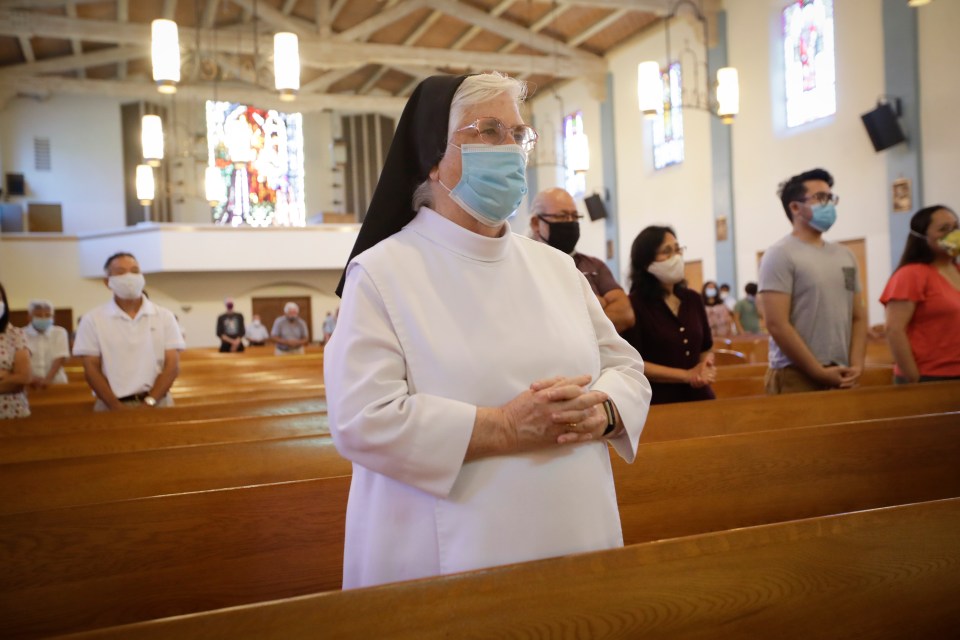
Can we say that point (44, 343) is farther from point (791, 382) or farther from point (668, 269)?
point (791, 382)

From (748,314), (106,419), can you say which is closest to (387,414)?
(106,419)

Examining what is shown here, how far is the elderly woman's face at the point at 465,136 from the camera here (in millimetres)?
1499

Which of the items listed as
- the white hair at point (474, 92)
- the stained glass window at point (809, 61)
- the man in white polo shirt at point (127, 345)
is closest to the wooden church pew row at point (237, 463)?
the white hair at point (474, 92)

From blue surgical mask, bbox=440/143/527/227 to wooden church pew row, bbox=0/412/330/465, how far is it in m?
1.81

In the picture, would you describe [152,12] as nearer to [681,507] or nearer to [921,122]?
[921,122]

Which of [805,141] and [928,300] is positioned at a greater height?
[805,141]

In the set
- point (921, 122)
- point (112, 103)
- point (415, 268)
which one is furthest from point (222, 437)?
point (112, 103)

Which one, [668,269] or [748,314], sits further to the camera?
[748,314]

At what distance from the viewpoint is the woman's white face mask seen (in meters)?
3.11

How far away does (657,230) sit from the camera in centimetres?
320

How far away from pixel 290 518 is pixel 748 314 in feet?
29.9

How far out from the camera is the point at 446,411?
135 cm

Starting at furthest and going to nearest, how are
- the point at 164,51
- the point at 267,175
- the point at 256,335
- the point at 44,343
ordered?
1. the point at 267,175
2. the point at 256,335
3. the point at 44,343
4. the point at 164,51

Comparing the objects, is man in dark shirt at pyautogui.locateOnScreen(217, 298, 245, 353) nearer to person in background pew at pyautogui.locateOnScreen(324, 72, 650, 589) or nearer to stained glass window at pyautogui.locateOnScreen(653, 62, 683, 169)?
stained glass window at pyautogui.locateOnScreen(653, 62, 683, 169)
